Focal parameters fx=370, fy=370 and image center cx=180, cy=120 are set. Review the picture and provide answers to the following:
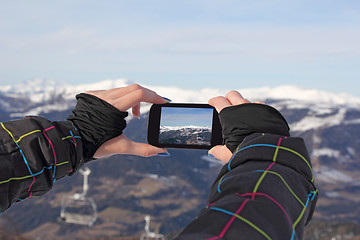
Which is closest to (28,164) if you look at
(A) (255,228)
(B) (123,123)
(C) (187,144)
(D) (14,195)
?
(D) (14,195)

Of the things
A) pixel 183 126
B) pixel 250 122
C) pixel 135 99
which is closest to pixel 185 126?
pixel 183 126

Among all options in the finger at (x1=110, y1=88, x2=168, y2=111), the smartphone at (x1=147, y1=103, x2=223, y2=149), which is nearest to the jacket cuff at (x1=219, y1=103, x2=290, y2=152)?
the smartphone at (x1=147, y1=103, x2=223, y2=149)

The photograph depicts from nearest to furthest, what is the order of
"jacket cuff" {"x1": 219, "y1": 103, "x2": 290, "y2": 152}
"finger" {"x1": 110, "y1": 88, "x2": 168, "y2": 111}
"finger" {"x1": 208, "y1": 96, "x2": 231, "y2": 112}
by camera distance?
"jacket cuff" {"x1": 219, "y1": 103, "x2": 290, "y2": 152} → "finger" {"x1": 208, "y1": 96, "x2": 231, "y2": 112} → "finger" {"x1": 110, "y1": 88, "x2": 168, "y2": 111}

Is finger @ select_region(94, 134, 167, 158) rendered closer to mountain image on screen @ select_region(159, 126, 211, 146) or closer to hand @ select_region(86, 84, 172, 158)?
hand @ select_region(86, 84, 172, 158)

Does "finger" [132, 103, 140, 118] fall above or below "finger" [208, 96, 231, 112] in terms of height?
below

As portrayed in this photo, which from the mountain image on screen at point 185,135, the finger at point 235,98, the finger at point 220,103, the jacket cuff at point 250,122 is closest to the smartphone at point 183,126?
the mountain image on screen at point 185,135

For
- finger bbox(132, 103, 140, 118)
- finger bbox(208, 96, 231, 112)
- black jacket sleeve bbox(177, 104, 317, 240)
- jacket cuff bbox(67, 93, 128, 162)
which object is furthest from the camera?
finger bbox(132, 103, 140, 118)

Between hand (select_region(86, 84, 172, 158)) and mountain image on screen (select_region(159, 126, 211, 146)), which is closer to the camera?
hand (select_region(86, 84, 172, 158))

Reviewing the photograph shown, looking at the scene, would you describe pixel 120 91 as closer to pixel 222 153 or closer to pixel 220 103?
pixel 220 103
